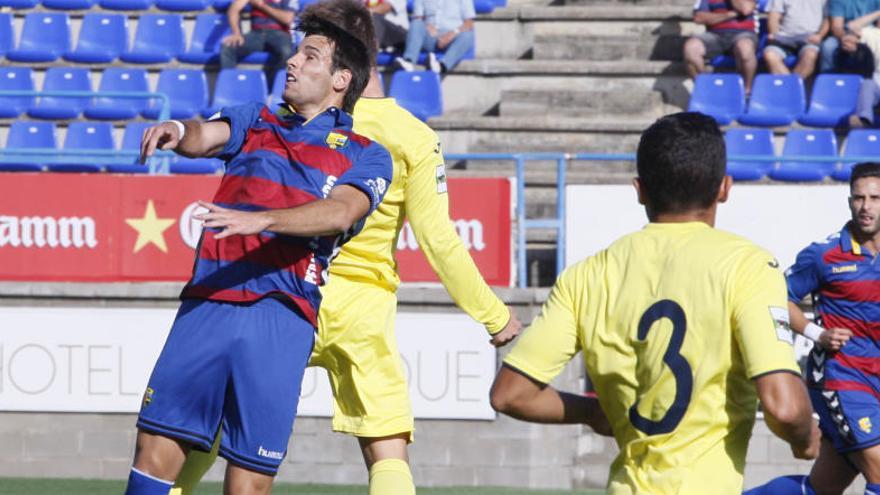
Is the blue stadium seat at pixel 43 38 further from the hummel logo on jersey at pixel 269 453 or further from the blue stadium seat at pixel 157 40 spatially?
the hummel logo on jersey at pixel 269 453

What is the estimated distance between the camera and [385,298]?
5801mm

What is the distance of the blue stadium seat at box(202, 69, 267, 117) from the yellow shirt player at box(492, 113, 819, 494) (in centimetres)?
1055

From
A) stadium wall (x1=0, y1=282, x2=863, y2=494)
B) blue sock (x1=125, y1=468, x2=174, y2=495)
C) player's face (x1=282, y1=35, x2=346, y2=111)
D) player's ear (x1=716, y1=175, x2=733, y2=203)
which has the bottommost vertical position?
stadium wall (x1=0, y1=282, x2=863, y2=494)

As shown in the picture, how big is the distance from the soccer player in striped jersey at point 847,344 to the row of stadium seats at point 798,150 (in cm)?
469

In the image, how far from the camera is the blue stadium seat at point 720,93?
45.7 feet

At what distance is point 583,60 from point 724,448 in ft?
39.4

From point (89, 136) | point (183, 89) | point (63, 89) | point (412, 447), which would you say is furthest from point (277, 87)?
point (412, 447)

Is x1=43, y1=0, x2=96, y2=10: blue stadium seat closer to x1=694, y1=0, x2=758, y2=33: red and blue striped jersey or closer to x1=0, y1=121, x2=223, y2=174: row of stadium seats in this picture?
x1=0, y1=121, x2=223, y2=174: row of stadium seats

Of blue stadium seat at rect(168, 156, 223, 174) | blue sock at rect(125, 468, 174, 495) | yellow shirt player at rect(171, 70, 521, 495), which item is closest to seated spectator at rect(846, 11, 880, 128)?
blue stadium seat at rect(168, 156, 223, 174)

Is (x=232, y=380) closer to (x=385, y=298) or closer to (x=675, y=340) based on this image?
(x=385, y=298)

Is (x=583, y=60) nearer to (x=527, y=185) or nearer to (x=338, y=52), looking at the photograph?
(x=527, y=185)

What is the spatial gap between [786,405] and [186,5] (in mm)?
13153

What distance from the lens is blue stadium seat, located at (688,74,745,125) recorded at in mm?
13930

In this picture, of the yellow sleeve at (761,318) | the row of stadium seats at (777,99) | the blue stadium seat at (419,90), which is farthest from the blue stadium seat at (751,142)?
the yellow sleeve at (761,318)
